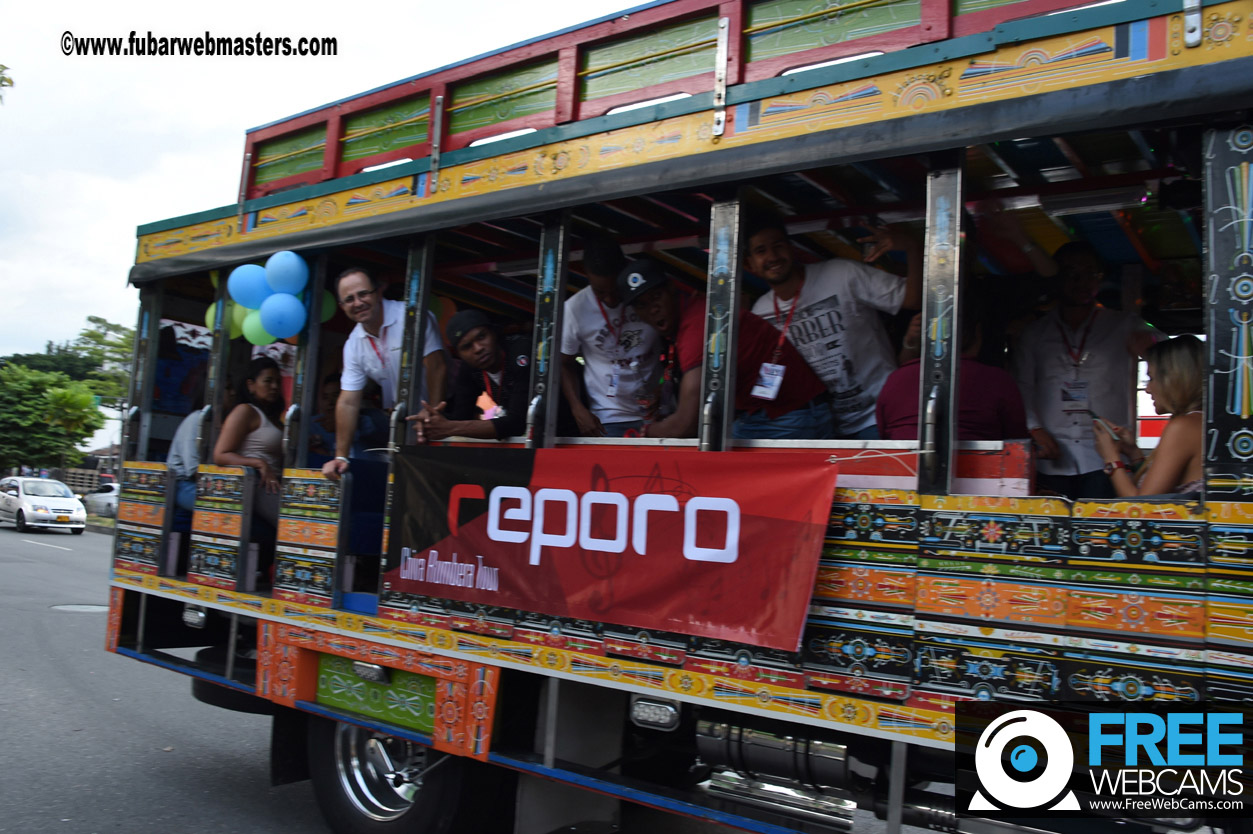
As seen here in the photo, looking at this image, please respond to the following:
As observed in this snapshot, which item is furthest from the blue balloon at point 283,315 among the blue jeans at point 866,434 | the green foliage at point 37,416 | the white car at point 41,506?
the green foliage at point 37,416

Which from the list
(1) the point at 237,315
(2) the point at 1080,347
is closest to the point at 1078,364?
(2) the point at 1080,347

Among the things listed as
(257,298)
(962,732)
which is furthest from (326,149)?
(962,732)

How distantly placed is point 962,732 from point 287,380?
439cm

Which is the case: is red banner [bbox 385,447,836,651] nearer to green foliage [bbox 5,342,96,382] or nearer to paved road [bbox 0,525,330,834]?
paved road [bbox 0,525,330,834]

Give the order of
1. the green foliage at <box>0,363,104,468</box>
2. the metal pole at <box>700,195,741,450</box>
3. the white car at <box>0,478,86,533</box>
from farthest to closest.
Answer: the green foliage at <box>0,363,104,468</box>, the white car at <box>0,478,86,533</box>, the metal pole at <box>700,195,741,450</box>

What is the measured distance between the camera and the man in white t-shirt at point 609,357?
3969 mm

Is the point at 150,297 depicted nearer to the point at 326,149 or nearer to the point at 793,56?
the point at 326,149

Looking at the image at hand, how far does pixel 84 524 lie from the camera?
22.8 meters

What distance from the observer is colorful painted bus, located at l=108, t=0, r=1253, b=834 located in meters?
2.35

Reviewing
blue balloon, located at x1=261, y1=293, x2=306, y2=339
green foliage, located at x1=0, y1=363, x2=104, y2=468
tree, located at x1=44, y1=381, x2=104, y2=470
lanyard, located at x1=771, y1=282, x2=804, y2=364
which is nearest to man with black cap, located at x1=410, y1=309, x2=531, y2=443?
blue balloon, located at x1=261, y1=293, x2=306, y2=339

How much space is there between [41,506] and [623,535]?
2350 centimetres

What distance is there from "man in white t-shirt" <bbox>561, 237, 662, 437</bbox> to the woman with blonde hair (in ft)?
6.23

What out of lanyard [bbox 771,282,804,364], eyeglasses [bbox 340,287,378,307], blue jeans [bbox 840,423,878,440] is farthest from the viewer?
eyeglasses [bbox 340,287,378,307]

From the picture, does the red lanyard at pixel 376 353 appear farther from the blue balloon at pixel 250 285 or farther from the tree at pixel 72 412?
the tree at pixel 72 412
